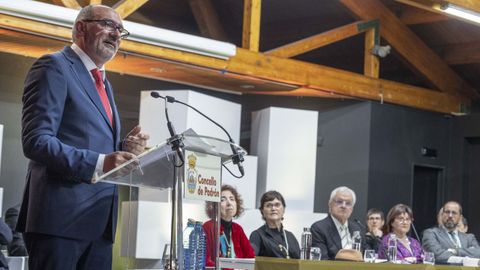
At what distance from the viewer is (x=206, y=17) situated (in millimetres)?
8664

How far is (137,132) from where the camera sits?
2.49 m

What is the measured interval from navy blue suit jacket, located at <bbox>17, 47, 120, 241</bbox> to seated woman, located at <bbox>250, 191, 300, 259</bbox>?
10.3 feet

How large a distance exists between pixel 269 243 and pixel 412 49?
395 centimetres

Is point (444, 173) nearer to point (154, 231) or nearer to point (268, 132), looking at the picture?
point (268, 132)

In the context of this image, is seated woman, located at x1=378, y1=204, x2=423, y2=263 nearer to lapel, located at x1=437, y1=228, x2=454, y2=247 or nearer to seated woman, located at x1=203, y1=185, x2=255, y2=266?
lapel, located at x1=437, y1=228, x2=454, y2=247

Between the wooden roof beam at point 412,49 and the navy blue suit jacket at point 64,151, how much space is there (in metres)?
6.00

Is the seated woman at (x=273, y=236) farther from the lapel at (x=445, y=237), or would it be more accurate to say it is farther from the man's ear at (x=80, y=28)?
the man's ear at (x=80, y=28)

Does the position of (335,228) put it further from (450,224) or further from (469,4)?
(469,4)

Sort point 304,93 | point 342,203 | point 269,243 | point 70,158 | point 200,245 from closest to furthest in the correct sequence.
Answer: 1. point 70,158
2. point 200,245
3. point 269,243
4. point 342,203
5. point 304,93

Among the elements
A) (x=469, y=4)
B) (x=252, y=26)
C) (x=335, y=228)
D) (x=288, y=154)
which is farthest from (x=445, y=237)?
(x=252, y=26)

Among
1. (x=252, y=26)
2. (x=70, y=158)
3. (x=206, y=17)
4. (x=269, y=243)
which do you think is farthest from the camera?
(x=206, y=17)

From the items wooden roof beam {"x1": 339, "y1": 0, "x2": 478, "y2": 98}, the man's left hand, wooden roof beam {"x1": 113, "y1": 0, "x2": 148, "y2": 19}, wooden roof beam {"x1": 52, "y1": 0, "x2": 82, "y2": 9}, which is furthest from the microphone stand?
wooden roof beam {"x1": 339, "y1": 0, "x2": 478, "y2": 98}

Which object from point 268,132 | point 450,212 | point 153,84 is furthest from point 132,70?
point 450,212

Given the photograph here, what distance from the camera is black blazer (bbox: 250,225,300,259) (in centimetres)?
541
